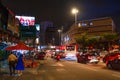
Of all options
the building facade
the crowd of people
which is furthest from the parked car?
the building facade

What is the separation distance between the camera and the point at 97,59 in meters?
40.6

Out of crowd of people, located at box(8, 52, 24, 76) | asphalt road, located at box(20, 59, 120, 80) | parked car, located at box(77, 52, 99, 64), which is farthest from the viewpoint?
parked car, located at box(77, 52, 99, 64)

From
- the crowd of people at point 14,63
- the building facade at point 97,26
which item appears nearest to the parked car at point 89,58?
the crowd of people at point 14,63

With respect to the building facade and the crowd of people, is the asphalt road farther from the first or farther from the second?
the building facade

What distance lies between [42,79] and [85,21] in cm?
12938

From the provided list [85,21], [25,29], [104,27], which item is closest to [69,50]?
[25,29]

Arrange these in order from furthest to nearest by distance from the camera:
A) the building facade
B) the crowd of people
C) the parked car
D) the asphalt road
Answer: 1. the building facade
2. the parked car
3. the crowd of people
4. the asphalt road

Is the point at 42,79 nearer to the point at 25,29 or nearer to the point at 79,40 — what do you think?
the point at 25,29

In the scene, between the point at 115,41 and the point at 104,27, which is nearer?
the point at 115,41

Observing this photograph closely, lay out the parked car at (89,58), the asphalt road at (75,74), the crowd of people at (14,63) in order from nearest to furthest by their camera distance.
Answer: the asphalt road at (75,74), the crowd of people at (14,63), the parked car at (89,58)

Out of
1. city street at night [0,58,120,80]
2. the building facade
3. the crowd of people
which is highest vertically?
the building facade

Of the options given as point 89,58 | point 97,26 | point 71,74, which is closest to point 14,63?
point 71,74

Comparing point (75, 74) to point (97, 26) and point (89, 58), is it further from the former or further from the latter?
point (97, 26)

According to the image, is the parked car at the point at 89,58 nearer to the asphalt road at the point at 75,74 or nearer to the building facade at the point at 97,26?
the asphalt road at the point at 75,74
